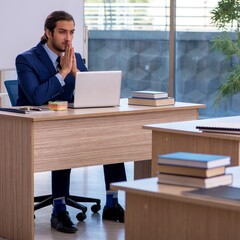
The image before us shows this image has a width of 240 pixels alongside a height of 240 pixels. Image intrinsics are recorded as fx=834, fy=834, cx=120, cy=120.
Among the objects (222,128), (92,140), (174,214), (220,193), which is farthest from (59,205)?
(220,193)

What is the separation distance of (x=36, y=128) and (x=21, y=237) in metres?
0.70

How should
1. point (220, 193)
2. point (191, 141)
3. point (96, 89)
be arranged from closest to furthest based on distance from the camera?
1. point (220, 193)
2. point (191, 141)
3. point (96, 89)

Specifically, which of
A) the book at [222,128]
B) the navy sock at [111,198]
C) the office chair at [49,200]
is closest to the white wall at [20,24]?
the office chair at [49,200]

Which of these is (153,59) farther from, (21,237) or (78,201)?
(21,237)

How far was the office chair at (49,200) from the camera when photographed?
5971 millimetres

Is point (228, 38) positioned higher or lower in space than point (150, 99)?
higher

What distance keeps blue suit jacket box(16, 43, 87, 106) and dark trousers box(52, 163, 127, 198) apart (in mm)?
521

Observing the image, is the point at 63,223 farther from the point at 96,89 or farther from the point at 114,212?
the point at 96,89

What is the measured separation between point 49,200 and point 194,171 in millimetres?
3212

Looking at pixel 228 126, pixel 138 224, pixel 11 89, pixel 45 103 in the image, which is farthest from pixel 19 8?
pixel 138 224

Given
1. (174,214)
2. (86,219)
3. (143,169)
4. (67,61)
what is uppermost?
(67,61)

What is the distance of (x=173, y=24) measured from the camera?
988 centimetres

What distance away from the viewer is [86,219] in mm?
5996

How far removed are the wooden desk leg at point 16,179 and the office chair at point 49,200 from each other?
673 millimetres
